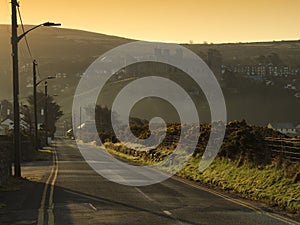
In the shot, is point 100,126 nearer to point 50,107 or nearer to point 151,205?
point 50,107

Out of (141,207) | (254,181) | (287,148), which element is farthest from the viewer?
(287,148)

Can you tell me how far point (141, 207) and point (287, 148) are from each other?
8.28 metres

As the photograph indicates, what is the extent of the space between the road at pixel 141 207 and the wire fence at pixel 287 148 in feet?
10.9

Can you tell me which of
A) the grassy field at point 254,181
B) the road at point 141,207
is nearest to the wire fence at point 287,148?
the grassy field at point 254,181

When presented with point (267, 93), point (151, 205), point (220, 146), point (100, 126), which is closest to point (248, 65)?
point (267, 93)

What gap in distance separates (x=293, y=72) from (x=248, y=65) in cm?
1871

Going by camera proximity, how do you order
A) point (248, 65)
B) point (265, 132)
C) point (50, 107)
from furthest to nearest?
point (248, 65)
point (50, 107)
point (265, 132)

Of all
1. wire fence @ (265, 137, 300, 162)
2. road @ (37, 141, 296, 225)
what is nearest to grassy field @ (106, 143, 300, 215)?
wire fence @ (265, 137, 300, 162)

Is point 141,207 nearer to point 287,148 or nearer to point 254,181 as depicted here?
point 254,181

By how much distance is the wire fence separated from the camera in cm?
2233

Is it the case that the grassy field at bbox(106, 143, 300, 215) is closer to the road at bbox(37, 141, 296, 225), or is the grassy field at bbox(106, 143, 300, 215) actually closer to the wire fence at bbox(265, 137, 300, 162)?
the wire fence at bbox(265, 137, 300, 162)

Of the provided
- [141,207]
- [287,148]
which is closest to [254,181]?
[287,148]

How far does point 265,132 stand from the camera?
96.1 ft

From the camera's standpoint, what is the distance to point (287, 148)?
76.9ft
